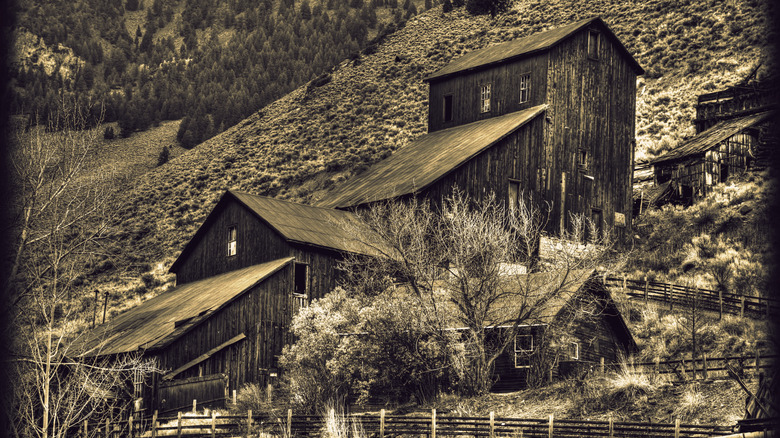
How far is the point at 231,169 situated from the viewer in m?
76.4

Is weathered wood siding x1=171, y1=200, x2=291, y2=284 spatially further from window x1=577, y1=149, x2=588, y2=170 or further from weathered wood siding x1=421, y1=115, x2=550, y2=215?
window x1=577, y1=149, x2=588, y2=170

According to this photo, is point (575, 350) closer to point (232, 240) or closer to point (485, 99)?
point (232, 240)

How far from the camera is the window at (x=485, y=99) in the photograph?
46094mm

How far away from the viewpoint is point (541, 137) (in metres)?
40.9

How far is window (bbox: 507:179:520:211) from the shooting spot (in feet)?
129

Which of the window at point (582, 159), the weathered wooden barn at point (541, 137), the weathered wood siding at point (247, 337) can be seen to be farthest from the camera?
the window at point (582, 159)

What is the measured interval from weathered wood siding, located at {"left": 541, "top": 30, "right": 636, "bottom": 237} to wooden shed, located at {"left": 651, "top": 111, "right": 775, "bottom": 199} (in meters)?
7.87

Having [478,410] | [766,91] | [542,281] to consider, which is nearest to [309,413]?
[478,410]

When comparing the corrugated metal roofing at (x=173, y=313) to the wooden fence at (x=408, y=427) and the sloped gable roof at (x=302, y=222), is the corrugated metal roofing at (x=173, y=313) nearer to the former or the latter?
the sloped gable roof at (x=302, y=222)

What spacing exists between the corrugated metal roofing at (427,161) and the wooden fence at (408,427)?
12.7 m

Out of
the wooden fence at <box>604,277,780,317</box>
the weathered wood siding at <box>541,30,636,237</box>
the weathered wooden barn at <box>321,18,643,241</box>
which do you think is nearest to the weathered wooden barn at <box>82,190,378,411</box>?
the weathered wooden barn at <box>321,18,643,241</box>

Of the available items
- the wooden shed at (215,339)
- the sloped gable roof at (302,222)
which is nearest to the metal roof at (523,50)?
the sloped gable roof at (302,222)

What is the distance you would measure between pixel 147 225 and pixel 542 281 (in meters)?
43.8

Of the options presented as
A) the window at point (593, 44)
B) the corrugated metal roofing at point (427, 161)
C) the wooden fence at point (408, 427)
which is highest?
the window at point (593, 44)
